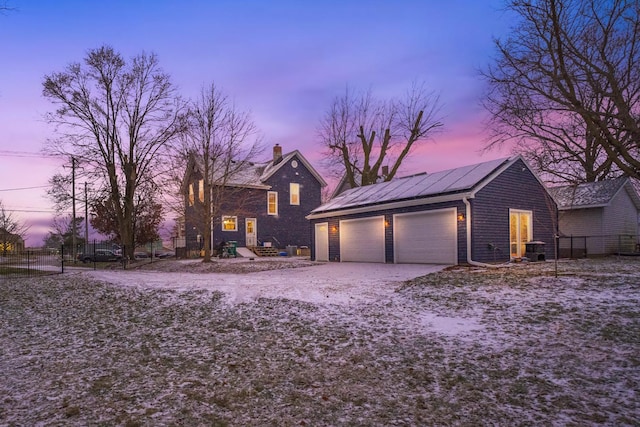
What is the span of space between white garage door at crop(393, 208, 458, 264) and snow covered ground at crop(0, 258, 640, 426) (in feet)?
22.6

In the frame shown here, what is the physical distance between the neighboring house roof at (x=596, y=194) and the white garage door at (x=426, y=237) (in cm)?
922

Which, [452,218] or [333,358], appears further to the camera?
[452,218]

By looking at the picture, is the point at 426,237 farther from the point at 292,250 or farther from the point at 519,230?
the point at 292,250

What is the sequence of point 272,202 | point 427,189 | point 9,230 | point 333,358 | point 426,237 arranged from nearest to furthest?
point 333,358 < point 426,237 < point 427,189 < point 272,202 < point 9,230

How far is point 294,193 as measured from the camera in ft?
99.7

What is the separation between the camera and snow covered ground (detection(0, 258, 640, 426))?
11.1ft

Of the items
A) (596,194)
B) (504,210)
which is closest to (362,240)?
(504,210)

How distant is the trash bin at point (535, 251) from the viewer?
16.9 meters

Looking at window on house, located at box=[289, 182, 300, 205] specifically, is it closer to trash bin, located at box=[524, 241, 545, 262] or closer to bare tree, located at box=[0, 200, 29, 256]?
trash bin, located at box=[524, 241, 545, 262]

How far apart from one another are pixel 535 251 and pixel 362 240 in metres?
7.82

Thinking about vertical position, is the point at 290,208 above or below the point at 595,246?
above

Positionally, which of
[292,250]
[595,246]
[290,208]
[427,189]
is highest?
[427,189]

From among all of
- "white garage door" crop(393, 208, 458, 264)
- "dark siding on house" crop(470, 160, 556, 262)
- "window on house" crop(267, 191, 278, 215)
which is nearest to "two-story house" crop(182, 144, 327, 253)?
"window on house" crop(267, 191, 278, 215)

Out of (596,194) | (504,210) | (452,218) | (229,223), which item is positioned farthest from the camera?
(229,223)
